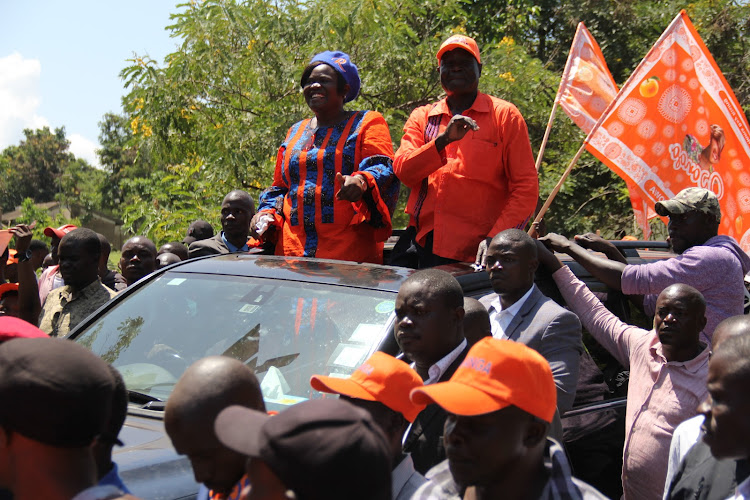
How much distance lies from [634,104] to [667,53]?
0.51 metres

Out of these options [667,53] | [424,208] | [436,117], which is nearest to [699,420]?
[424,208]

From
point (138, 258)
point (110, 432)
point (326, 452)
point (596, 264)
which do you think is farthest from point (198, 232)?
point (326, 452)

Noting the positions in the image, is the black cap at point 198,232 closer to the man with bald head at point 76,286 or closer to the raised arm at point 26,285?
the raised arm at point 26,285

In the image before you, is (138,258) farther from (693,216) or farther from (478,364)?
(478,364)

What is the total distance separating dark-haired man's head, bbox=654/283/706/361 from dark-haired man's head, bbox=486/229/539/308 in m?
0.63

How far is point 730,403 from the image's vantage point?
2.24 meters

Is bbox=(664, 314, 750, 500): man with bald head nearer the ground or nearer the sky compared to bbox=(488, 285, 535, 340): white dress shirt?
nearer the ground

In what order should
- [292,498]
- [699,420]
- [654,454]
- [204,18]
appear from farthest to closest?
[204,18] < [654,454] < [699,420] < [292,498]

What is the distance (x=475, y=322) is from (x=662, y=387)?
0.95 meters

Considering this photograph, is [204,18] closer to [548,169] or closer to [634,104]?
[634,104]

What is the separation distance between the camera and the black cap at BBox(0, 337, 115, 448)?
1847mm

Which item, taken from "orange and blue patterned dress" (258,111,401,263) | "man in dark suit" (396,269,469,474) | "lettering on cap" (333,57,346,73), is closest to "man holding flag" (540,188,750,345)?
"orange and blue patterned dress" (258,111,401,263)

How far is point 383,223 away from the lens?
469cm

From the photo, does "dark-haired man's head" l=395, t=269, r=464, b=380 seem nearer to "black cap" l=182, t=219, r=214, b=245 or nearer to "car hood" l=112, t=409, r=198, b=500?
"car hood" l=112, t=409, r=198, b=500
